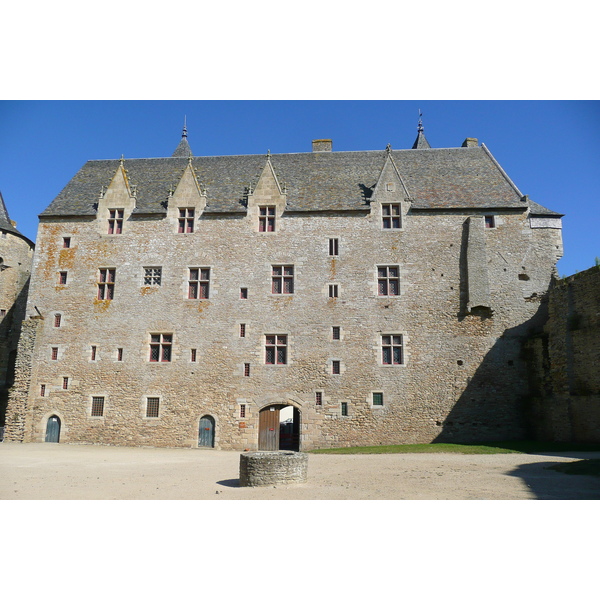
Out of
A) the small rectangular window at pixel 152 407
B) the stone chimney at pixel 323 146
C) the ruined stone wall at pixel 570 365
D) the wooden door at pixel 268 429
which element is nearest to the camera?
the ruined stone wall at pixel 570 365

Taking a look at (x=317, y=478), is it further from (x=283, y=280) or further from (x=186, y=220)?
(x=186, y=220)

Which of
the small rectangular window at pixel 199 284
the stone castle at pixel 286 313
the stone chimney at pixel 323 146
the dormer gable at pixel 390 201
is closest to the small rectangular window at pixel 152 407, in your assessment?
the stone castle at pixel 286 313

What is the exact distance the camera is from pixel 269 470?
11.3 meters

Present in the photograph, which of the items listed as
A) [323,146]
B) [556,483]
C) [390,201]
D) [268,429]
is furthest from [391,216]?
[556,483]

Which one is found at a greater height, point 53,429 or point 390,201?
point 390,201

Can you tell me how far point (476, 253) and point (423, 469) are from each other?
41.0 ft

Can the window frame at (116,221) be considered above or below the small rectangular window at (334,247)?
above

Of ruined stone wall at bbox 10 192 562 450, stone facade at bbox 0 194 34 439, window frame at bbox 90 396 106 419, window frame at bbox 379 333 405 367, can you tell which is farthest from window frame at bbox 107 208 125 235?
window frame at bbox 379 333 405 367

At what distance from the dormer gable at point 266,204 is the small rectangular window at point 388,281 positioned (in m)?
5.64

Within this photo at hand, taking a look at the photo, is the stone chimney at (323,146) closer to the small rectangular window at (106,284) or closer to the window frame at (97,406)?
the small rectangular window at (106,284)

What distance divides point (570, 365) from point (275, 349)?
12450 millimetres

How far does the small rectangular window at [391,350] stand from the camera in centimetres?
2212

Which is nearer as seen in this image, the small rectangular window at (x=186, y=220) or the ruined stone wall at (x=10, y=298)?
the small rectangular window at (x=186, y=220)

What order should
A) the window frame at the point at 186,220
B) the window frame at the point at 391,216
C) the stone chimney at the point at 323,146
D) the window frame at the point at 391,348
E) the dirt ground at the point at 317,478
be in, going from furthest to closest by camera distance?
1. the stone chimney at the point at 323,146
2. the window frame at the point at 186,220
3. the window frame at the point at 391,216
4. the window frame at the point at 391,348
5. the dirt ground at the point at 317,478
